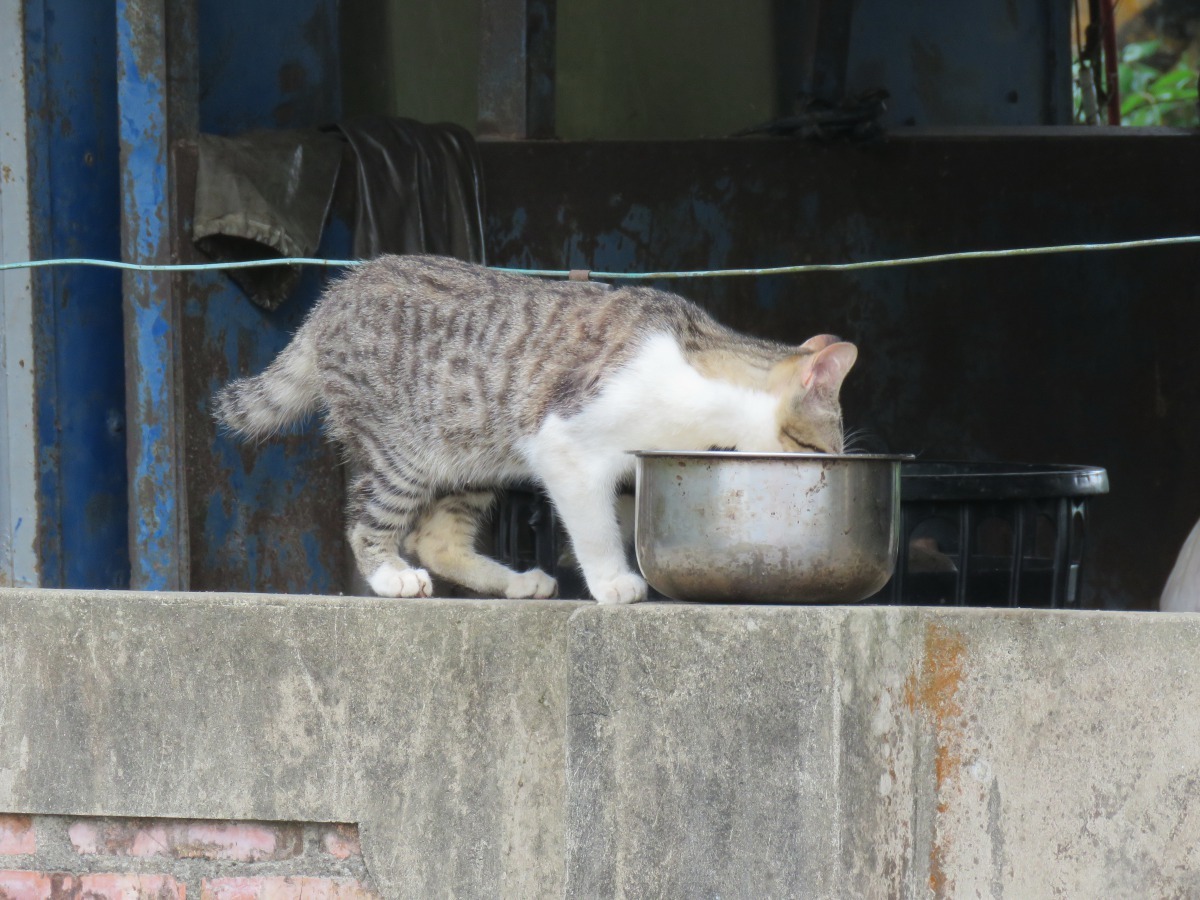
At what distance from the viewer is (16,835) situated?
2885 mm

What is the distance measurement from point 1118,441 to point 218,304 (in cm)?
325

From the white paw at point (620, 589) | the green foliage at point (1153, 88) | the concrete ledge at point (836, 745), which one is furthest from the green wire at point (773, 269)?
the green foliage at point (1153, 88)

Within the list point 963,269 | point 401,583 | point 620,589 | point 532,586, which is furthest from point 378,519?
point 963,269

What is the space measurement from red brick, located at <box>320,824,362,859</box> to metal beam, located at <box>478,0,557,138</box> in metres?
2.82

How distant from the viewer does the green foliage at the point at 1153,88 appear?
10.7 m

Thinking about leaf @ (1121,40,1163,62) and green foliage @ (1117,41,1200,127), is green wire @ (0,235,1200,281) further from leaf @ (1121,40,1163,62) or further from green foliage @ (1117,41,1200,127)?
leaf @ (1121,40,1163,62)

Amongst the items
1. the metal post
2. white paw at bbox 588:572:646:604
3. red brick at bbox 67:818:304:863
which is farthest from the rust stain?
the metal post

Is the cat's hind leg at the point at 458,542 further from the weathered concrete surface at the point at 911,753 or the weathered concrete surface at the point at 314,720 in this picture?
the weathered concrete surface at the point at 911,753

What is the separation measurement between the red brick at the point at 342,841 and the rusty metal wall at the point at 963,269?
2.55 m

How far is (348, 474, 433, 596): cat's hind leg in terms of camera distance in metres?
3.64

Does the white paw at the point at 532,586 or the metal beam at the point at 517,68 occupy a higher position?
the metal beam at the point at 517,68

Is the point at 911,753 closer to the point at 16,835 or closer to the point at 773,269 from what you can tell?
the point at 773,269

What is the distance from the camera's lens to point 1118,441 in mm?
5141

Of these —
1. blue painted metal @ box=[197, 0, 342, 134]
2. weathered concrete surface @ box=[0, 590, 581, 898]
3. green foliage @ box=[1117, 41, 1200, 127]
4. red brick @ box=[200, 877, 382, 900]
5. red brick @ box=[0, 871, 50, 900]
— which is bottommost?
red brick @ box=[0, 871, 50, 900]
